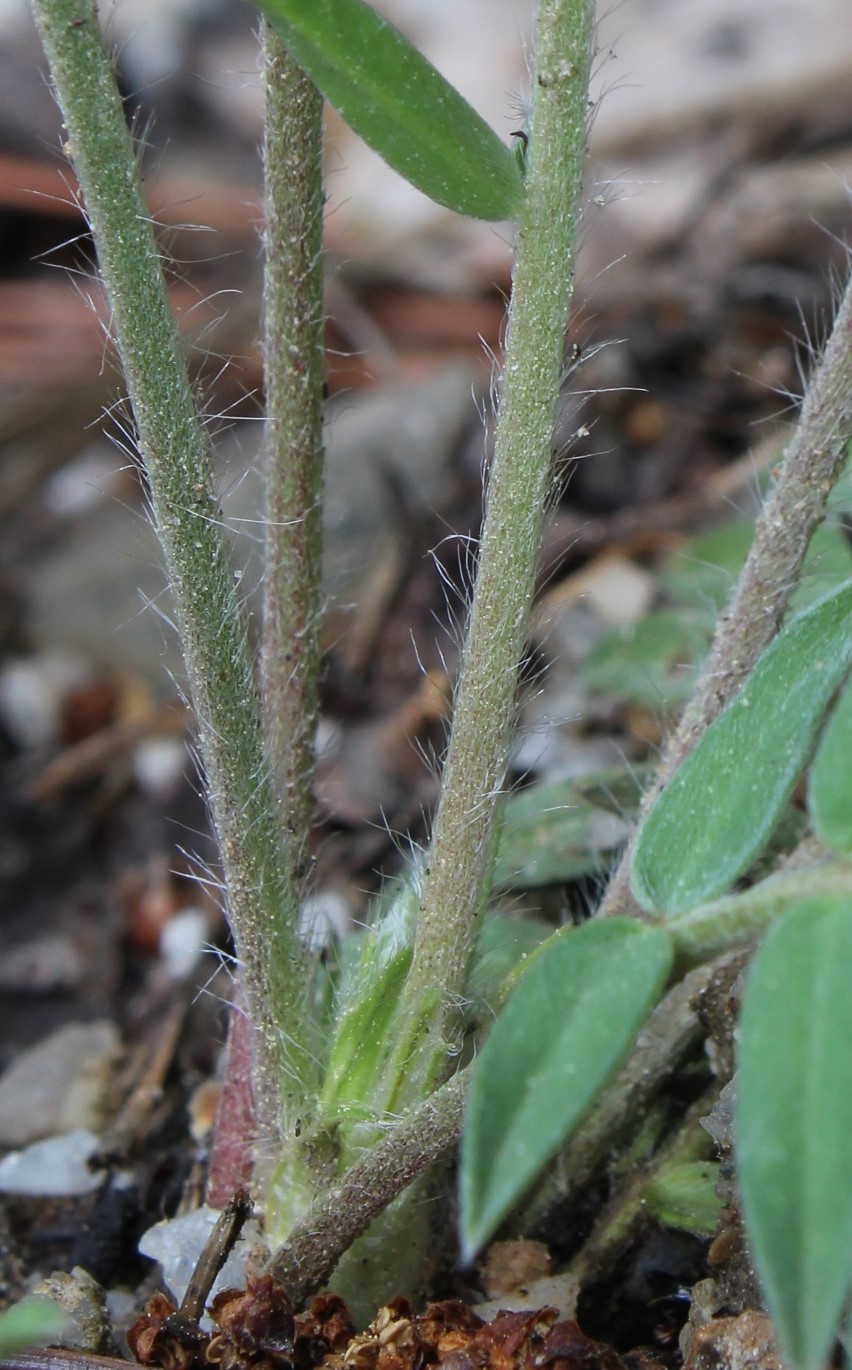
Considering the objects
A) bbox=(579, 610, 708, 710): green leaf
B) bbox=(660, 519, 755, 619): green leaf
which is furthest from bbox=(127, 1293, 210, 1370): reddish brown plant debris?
bbox=(660, 519, 755, 619): green leaf

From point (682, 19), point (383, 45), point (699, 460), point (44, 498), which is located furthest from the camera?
point (682, 19)

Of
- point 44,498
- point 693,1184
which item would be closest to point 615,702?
point 693,1184

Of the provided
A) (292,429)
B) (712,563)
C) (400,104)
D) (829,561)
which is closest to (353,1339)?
(292,429)

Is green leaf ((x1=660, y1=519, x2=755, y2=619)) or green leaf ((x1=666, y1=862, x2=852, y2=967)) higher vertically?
green leaf ((x1=666, y1=862, x2=852, y2=967))

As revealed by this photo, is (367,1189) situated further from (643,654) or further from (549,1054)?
(643,654)

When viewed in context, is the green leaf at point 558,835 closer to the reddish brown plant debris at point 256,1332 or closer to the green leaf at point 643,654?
A: the green leaf at point 643,654

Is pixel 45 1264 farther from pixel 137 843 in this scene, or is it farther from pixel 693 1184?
pixel 137 843

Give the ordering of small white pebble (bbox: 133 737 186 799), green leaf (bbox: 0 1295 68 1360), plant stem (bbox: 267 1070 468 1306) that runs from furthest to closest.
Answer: small white pebble (bbox: 133 737 186 799), plant stem (bbox: 267 1070 468 1306), green leaf (bbox: 0 1295 68 1360)

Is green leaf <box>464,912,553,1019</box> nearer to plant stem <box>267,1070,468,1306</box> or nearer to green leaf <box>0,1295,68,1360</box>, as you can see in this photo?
plant stem <box>267,1070,468,1306</box>

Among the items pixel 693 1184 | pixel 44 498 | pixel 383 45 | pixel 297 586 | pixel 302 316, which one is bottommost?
pixel 693 1184
